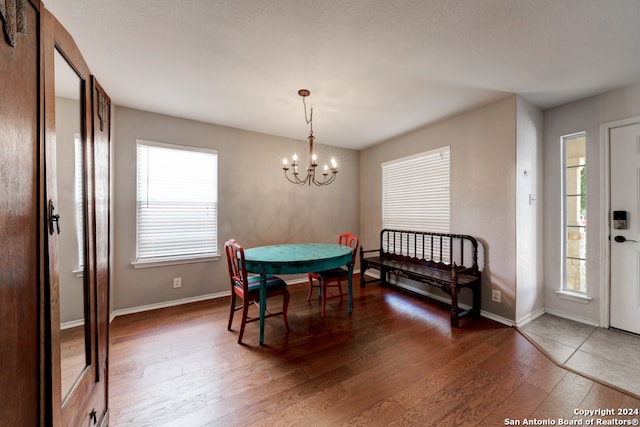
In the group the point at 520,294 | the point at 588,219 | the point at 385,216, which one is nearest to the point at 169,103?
the point at 385,216

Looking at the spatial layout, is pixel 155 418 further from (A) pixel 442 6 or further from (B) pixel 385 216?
(B) pixel 385 216

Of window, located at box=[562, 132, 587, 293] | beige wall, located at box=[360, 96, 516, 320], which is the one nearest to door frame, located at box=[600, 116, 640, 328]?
window, located at box=[562, 132, 587, 293]

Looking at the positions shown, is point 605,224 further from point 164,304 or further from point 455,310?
point 164,304

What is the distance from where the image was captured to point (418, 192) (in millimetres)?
3715

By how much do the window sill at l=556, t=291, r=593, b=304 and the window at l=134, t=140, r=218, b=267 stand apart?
14.4 ft

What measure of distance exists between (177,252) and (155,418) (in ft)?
6.87

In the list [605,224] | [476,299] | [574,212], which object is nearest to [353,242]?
[476,299]

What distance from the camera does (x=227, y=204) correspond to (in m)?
3.53

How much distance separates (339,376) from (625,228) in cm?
318

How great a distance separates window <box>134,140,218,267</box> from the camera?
3.01 meters

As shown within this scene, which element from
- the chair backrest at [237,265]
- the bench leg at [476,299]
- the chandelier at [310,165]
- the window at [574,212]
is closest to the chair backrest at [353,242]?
the chandelier at [310,165]

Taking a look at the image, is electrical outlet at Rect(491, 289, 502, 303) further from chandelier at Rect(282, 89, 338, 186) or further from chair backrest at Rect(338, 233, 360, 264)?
chandelier at Rect(282, 89, 338, 186)

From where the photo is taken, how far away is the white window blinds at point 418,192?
335cm

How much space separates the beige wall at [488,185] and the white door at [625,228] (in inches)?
37.5
